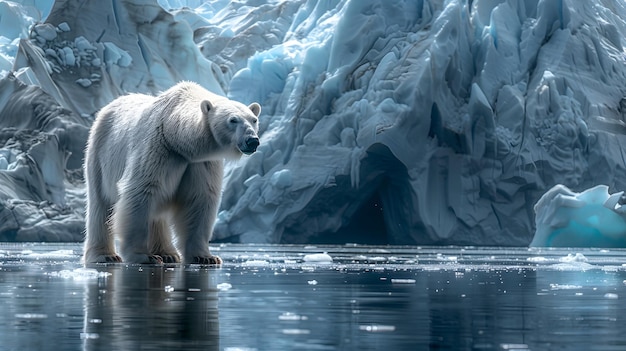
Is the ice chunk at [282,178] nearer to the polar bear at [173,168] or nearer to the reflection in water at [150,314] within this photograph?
the polar bear at [173,168]

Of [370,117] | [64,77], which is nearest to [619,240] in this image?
[370,117]

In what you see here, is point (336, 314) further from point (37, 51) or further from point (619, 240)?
point (37, 51)

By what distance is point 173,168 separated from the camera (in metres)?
8.84

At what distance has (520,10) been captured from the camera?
90.9 feet

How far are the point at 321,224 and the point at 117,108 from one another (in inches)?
635

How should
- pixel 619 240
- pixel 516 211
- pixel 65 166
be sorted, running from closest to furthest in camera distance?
1. pixel 619 240
2. pixel 516 211
3. pixel 65 166

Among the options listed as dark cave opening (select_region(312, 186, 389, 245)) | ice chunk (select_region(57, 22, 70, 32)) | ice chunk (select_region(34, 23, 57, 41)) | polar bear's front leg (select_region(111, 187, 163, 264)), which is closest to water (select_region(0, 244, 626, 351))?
polar bear's front leg (select_region(111, 187, 163, 264))

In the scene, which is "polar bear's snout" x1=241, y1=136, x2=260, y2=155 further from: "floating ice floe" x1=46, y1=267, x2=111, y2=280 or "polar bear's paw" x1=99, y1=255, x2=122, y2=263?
"polar bear's paw" x1=99, y1=255, x2=122, y2=263

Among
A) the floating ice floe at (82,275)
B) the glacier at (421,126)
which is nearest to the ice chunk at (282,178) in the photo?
the glacier at (421,126)

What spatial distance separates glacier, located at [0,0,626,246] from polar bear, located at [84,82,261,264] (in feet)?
49.8

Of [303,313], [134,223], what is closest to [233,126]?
[134,223]

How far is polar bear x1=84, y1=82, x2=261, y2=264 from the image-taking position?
8.63 m

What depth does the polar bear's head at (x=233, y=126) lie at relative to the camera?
8430 mm

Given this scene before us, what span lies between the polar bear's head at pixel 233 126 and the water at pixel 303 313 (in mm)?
1706
